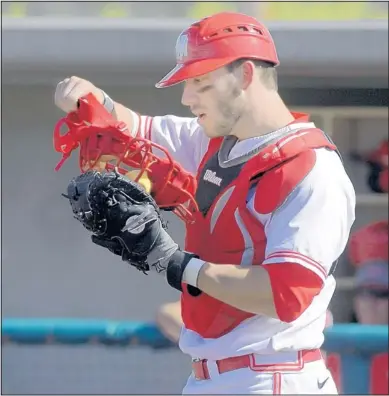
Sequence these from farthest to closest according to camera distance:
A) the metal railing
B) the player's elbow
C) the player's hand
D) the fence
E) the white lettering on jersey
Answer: the metal railing, the fence, the player's hand, the white lettering on jersey, the player's elbow

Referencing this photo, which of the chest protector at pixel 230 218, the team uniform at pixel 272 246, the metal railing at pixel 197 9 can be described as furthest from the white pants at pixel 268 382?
the metal railing at pixel 197 9

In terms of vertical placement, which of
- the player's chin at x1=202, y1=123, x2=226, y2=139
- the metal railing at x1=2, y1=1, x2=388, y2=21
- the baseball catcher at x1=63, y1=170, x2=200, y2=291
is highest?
the metal railing at x1=2, y1=1, x2=388, y2=21

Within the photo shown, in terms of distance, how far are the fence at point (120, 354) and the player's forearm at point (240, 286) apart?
1.95 m

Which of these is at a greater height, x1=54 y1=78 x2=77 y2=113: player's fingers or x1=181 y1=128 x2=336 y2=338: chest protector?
x1=54 y1=78 x2=77 y2=113: player's fingers

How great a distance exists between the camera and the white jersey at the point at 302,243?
2.30 metres

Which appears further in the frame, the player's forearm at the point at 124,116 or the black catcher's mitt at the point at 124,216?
the player's forearm at the point at 124,116

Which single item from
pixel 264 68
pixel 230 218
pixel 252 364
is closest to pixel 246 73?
pixel 264 68

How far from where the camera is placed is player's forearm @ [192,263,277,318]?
230cm

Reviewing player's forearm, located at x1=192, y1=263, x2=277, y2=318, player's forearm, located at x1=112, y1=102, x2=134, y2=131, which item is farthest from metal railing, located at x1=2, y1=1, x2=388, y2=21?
player's forearm, located at x1=192, y1=263, x2=277, y2=318

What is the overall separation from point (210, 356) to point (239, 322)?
0.11 meters

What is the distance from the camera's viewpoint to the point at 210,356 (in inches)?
98.3

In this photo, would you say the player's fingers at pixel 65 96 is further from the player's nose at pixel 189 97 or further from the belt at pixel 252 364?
the belt at pixel 252 364

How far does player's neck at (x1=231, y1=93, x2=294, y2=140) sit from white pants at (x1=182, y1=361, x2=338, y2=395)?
552mm

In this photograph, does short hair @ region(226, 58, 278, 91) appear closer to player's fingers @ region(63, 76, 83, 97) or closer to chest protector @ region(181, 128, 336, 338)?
chest protector @ region(181, 128, 336, 338)
